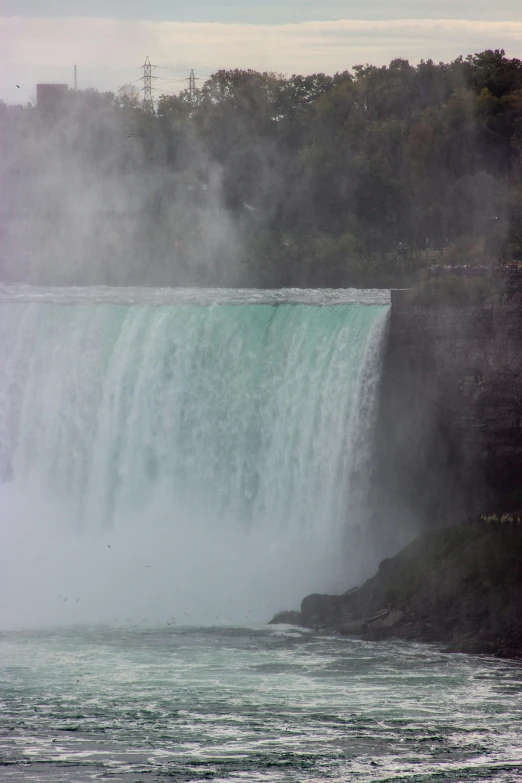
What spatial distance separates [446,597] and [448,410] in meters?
5.05

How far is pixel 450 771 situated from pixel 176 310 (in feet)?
62.8

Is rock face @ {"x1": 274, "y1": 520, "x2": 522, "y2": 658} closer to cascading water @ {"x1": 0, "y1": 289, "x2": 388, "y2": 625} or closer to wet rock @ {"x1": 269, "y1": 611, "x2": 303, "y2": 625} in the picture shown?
wet rock @ {"x1": 269, "y1": 611, "x2": 303, "y2": 625}

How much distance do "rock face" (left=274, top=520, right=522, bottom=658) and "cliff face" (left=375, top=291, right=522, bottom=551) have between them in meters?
2.04

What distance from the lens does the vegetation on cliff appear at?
56750mm

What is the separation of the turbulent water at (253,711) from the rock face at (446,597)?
819mm

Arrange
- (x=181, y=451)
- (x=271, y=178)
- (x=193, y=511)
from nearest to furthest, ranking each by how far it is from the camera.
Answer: (x=193, y=511), (x=181, y=451), (x=271, y=178)

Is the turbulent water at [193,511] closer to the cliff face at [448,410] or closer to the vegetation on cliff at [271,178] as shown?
the cliff face at [448,410]

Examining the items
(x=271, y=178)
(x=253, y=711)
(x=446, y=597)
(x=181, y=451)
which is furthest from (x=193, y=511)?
(x=271, y=178)

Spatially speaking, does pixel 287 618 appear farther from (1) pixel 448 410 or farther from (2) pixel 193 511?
(1) pixel 448 410

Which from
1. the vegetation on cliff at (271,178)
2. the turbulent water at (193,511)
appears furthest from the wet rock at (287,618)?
the vegetation on cliff at (271,178)

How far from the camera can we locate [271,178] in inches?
2514

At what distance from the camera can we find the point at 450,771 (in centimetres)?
1809

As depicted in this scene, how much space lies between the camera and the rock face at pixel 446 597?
87.4 feet

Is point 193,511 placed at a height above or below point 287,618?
above
